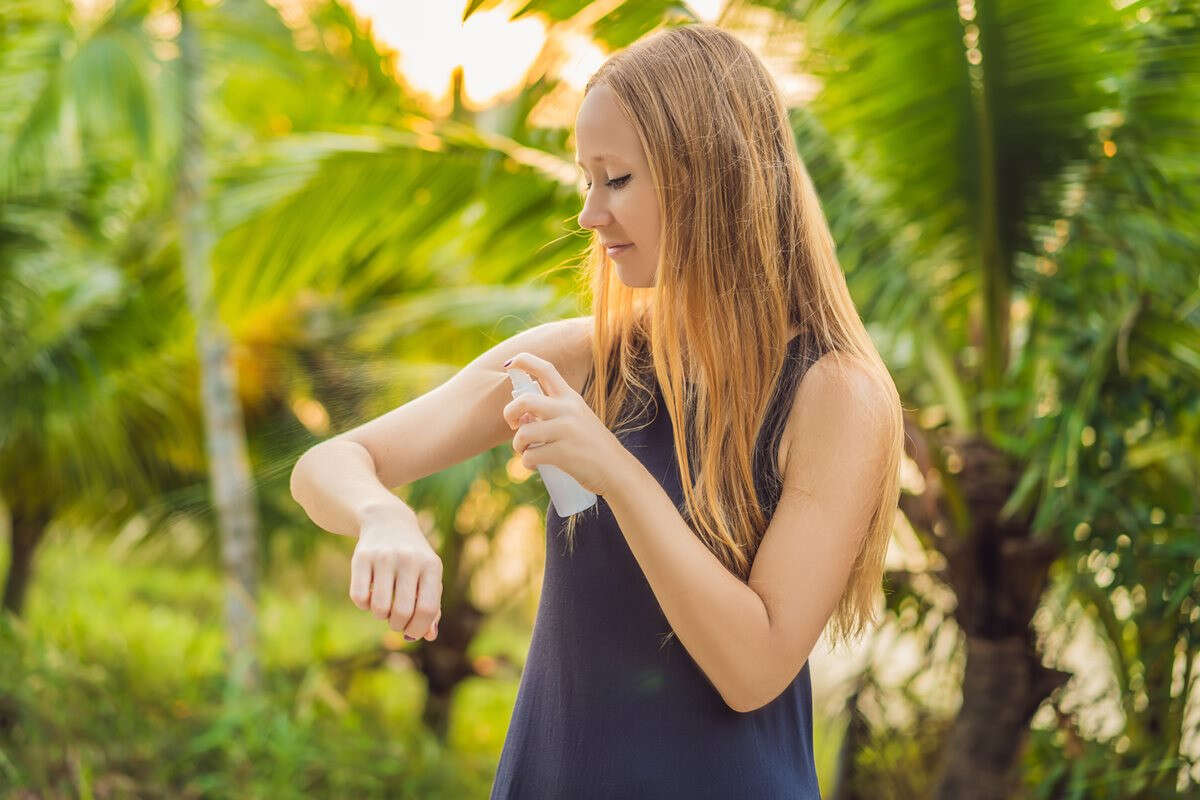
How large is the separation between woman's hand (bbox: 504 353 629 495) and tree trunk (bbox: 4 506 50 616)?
22.2 ft

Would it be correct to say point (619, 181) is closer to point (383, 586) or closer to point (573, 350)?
point (573, 350)

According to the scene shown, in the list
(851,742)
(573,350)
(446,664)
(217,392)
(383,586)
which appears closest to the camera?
(383,586)

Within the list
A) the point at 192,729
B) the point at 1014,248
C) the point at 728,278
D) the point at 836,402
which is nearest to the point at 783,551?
the point at 836,402

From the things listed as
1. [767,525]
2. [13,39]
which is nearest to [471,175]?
[767,525]

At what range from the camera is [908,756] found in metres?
3.97

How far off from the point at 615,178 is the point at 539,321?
67.7 inches

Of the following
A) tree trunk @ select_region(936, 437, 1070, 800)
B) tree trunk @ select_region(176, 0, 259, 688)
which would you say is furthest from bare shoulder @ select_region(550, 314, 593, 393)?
tree trunk @ select_region(176, 0, 259, 688)

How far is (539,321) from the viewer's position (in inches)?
111

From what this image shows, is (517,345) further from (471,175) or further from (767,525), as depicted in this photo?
(471,175)

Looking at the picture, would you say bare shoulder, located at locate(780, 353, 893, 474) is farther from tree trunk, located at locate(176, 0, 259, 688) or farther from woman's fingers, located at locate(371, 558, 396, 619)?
tree trunk, located at locate(176, 0, 259, 688)

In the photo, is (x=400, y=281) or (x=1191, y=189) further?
(x=400, y=281)

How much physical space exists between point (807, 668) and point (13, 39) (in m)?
5.19

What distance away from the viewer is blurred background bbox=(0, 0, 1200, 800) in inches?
108

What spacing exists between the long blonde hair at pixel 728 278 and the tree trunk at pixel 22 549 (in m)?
6.70
